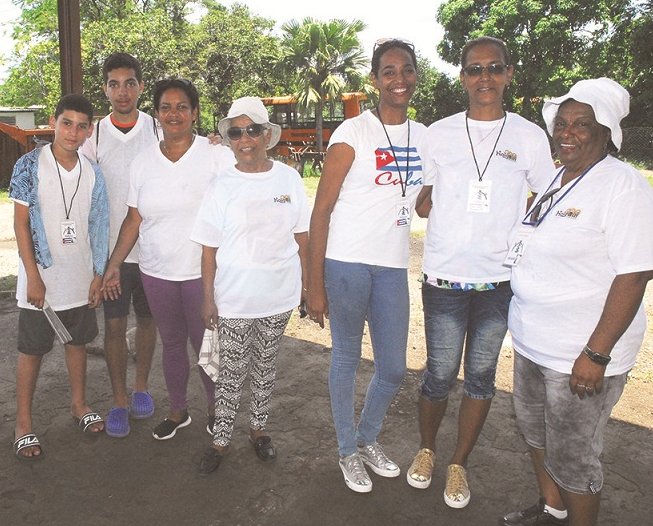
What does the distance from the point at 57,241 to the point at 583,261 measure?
250 cm

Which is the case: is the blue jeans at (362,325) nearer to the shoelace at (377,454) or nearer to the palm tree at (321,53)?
the shoelace at (377,454)

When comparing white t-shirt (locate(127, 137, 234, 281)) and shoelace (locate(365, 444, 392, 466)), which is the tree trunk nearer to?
white t-shirt (locate(127, 137, 234, 281))

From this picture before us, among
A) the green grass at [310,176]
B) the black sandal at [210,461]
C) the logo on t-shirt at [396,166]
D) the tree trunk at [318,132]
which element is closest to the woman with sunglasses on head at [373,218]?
the logo on t-shirt at [396,166]

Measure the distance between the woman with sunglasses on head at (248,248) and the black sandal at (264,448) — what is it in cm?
23

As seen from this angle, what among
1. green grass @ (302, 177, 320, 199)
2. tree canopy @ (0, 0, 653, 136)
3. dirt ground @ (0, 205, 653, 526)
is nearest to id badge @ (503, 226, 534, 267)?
dirt ground @ (0, 205, 653, 526)

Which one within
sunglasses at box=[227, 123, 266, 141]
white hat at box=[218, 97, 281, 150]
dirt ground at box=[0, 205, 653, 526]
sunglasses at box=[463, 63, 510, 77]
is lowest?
dirt ground at box=[0, 205, 653, 526]

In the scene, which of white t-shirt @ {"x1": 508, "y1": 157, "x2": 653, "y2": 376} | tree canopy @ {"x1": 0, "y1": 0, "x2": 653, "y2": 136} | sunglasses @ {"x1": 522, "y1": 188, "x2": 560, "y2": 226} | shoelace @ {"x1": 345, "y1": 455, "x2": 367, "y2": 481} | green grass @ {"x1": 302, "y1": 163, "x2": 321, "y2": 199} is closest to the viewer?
white t-shirt @ {"x1": 508, "y1": 157, "x2": 653, "y2": 376}

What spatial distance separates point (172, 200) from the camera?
3.01 m

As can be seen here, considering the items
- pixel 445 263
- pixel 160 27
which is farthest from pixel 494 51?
pixel 160 27

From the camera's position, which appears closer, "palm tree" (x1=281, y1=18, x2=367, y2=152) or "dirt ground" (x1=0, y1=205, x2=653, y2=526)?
"dirt ground" (x1=0, y1=205, x2=653, y2=526)

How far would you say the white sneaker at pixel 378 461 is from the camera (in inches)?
118

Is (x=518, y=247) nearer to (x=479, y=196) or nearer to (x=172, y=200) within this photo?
(x=479, y=196)

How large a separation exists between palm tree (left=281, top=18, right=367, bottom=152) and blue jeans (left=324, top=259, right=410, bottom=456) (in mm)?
25669

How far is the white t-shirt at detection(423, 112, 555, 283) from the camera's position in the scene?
2.54 m
